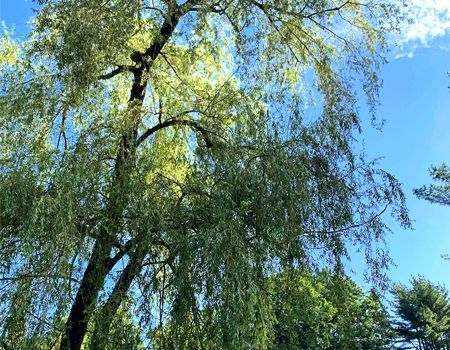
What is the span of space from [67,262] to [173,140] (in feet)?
9.25

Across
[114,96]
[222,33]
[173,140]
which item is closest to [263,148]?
[173,140]

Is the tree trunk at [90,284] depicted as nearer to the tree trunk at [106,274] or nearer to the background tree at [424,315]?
Result: the tree trunk at [106,274]

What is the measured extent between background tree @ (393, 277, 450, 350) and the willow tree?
67.0 ft

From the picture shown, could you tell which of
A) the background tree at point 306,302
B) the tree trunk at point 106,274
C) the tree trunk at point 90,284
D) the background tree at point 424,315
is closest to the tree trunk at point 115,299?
the tree trunk at point 106,274

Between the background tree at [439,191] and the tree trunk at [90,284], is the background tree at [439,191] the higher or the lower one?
the higher one

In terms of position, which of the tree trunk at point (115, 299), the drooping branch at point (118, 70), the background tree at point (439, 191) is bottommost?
the tree trunk at point (115, 299)

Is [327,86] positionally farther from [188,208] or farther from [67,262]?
[67,262]

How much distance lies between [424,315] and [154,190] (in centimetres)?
2242

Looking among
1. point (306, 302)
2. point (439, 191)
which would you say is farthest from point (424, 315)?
point (306, 302)

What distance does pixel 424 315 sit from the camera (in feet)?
78.7

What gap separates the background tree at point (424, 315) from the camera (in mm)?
23984

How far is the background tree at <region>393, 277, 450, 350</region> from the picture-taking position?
24.0 m

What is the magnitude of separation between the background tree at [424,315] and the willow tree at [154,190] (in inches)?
804

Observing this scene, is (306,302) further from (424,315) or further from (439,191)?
(424,315)
